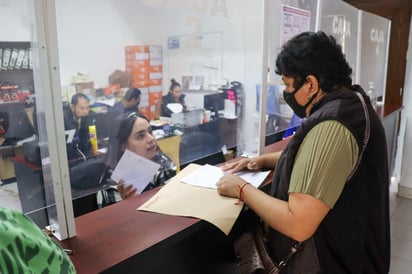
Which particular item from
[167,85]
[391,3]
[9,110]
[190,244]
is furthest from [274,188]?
[391,3]

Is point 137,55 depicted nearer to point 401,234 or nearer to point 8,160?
point 8,160

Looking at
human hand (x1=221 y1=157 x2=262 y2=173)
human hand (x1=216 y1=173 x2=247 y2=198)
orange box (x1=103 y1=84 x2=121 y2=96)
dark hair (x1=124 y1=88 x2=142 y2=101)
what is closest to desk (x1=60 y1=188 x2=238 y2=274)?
human hand (x1=216 y1=173 x2=247 y2=198)

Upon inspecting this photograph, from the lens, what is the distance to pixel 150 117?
1.96m

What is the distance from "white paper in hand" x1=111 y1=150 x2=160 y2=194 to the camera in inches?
56.1

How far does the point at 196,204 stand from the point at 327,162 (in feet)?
1.39

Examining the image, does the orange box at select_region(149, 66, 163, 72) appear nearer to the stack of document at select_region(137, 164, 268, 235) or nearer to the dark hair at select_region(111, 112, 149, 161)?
the dark hair at select_region(111, 112, 149, 161)

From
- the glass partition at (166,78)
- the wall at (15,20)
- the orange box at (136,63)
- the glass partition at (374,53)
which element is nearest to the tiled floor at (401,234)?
the glass partition at (374,53)

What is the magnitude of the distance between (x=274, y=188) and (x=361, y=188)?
24cm

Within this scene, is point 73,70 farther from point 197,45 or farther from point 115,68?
point 197,45

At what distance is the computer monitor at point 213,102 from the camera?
2139 mm

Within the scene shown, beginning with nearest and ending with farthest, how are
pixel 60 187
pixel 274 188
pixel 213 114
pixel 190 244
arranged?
1. pixel 60 187
2. pixel 274 188
3. pixel 190 244
4. pixel 213 114

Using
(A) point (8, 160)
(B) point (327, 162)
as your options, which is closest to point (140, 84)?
(A) point (8, 160)

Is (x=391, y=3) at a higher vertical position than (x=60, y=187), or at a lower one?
higher

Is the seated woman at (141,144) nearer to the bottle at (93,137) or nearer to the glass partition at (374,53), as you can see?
the bottle at (93,137)
